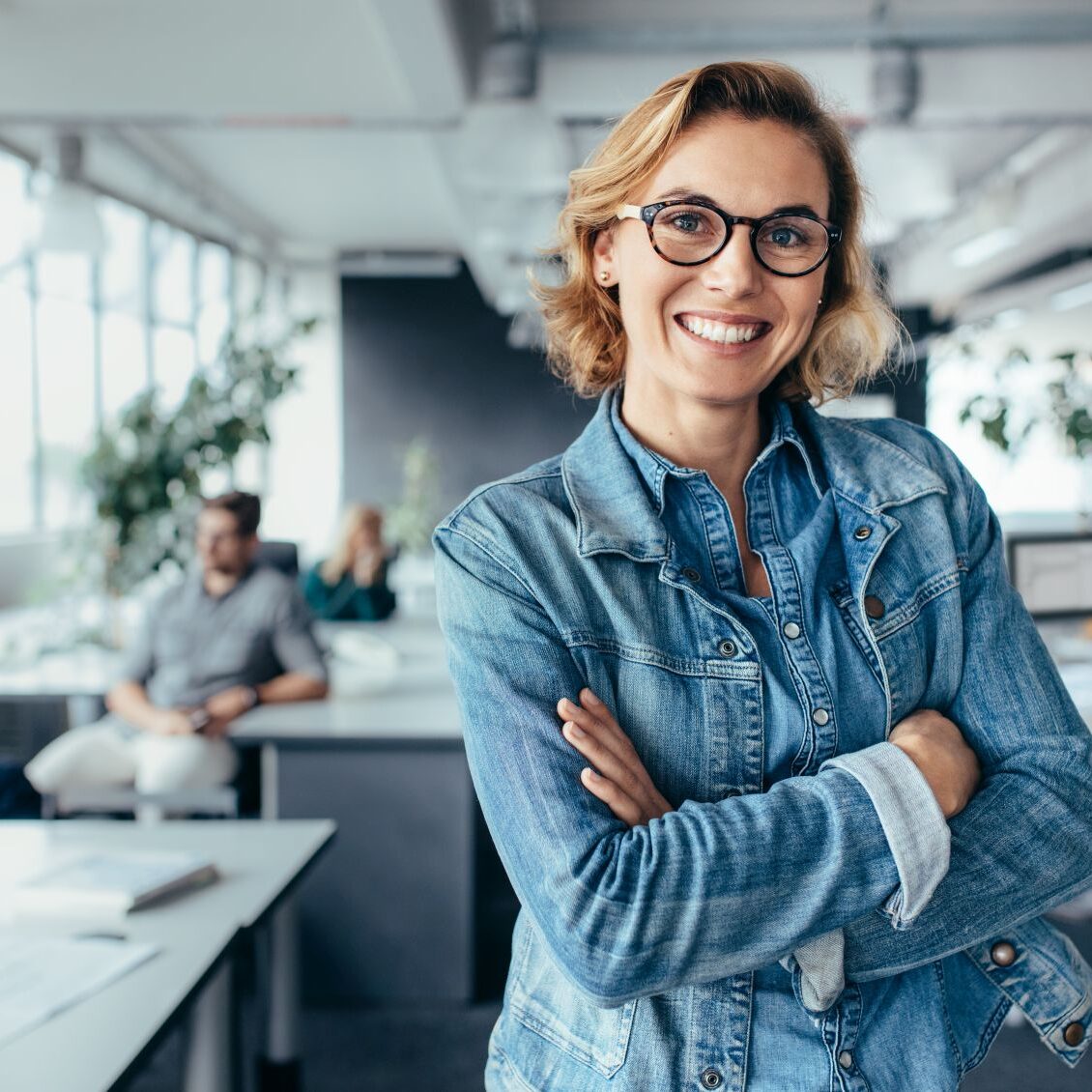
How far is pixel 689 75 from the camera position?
1124 millimetres

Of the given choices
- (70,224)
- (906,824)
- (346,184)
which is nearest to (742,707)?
(906,824)

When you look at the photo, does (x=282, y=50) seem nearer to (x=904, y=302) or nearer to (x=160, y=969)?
(x=160, y=969)

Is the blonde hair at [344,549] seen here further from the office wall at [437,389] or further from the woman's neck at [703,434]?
the office wall at [437,389]

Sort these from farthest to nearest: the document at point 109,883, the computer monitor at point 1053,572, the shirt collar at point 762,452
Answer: the computer monitor at point 1053,572
the document at point 109,883
the shirt collar at point 762,452

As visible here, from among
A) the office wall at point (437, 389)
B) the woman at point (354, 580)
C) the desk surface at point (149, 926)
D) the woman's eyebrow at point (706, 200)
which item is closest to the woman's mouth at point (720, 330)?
the woman's eyebrow at point (706, 200)

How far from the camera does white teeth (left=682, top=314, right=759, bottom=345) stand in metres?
1.14

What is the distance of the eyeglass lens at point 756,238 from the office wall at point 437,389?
10.8 metres

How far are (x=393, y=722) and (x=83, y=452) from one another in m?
1.97

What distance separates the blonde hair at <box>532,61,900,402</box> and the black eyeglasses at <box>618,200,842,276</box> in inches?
2.3

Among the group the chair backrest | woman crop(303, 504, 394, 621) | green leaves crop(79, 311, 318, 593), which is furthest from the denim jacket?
woman crop(303, 504, 394, 621)

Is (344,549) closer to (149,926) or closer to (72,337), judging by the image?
(72,337)

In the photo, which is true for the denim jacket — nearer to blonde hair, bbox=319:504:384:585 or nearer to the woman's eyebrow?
the woman's eyebrow

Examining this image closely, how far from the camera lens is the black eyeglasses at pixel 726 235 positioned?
112 centimetres

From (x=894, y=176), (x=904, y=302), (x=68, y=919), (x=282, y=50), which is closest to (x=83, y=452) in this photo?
(x=282, y=50)
